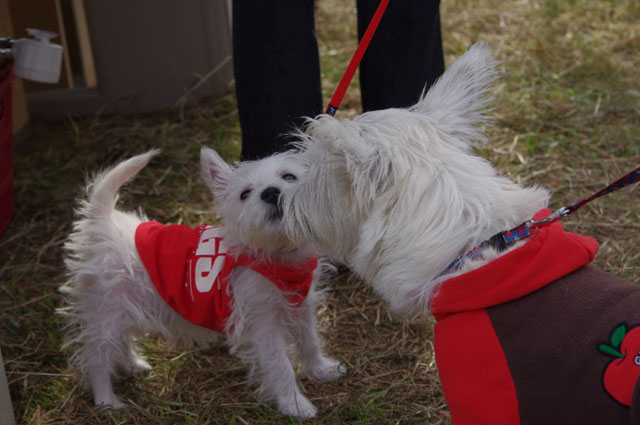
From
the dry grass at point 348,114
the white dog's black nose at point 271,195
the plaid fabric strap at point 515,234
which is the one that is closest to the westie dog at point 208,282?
the white dog's black nose at point 271,195

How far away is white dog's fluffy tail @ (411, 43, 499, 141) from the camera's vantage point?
5.38 feet

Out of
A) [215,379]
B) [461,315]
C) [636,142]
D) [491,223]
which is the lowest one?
[215,379]

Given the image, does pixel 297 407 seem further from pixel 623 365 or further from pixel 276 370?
pixel 623 365

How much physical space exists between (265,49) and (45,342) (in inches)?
56.8

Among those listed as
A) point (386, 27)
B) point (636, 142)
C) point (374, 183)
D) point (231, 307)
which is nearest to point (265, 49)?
point (386, 27)

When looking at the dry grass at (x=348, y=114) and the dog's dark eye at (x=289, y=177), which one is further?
the dry grass at (x=348, y=114)

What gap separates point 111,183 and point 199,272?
443 millimetres

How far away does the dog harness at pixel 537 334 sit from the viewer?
127 centimetres

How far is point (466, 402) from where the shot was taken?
138 centimetres

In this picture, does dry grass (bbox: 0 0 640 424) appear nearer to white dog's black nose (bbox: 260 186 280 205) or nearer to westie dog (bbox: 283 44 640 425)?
white dog's black nose (bbox: 260 186 280 205)

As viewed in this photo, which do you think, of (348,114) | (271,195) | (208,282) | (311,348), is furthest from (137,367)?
(348,114)

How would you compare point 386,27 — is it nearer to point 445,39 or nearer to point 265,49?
point 265,49

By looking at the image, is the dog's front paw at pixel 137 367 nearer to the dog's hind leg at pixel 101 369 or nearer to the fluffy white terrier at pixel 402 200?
the dog's hind leg at pixel 101 369

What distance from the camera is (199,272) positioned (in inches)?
87.3
